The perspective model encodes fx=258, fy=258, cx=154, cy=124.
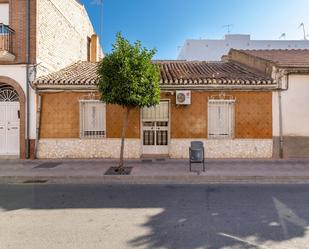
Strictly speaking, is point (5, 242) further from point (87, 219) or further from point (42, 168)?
point (42, 168)

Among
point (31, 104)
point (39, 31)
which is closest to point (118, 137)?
point (31, 104)

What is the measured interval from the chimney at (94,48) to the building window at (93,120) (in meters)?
9.59

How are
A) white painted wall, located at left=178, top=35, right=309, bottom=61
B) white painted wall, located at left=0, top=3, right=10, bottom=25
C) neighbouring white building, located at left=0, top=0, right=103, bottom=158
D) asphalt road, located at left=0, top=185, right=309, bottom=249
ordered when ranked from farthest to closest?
white painted wall, located at left=178, top=35, right=309, bottom=61 → white painted wall, located at left=0, top=3, right=10, bottom=25 → neighbouring white building, located at left=0, top=0, right=103, bottom=158 → asphalt road, located at left=0, top=185, right=309, bottom=249

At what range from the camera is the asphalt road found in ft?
13.1

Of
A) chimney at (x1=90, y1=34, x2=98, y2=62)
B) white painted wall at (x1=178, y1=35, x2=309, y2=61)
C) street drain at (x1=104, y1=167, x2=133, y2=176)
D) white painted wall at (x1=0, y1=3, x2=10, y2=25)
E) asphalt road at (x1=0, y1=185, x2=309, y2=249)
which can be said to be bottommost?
asphalt road at (x1=0, y1=185, x2=309, y2=249)

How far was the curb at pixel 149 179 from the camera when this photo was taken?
8008 millimetres

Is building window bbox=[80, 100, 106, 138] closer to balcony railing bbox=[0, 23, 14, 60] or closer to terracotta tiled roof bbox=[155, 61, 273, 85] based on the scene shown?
terracotta tiled roof bbox=[155, 61, 273, 85]

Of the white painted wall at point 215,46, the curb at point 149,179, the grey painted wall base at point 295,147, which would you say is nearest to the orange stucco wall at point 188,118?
the grey painted wall base at point 295,147

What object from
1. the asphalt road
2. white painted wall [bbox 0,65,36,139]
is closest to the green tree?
the asphalt road

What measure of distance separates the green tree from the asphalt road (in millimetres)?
2958

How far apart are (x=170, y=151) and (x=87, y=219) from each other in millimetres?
6726

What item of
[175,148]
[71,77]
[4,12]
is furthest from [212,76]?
[4,12]

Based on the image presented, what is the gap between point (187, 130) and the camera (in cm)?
1130

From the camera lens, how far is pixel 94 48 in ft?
66.3
